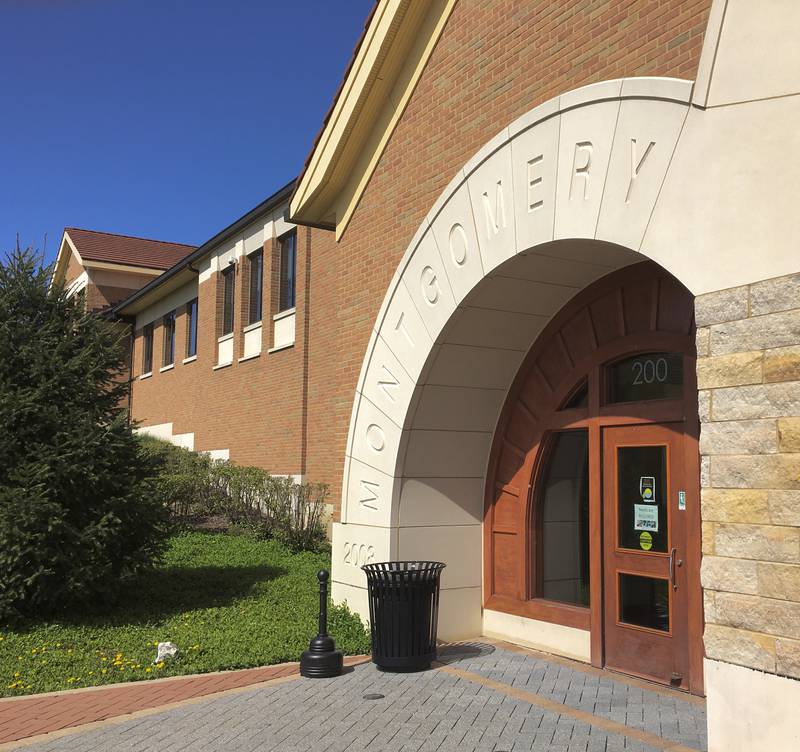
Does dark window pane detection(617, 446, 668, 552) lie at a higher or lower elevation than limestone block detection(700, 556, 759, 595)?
higher

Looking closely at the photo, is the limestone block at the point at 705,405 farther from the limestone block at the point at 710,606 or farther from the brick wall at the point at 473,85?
the brick wall at the point at 473,85

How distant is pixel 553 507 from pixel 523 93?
168 inches

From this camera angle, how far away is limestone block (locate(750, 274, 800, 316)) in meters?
5.02

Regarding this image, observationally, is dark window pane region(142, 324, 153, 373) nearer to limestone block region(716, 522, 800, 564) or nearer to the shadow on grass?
the shadow on grass

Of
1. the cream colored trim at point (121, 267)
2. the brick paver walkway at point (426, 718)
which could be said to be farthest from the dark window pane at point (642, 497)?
the cream colored trim at point (121, 267)

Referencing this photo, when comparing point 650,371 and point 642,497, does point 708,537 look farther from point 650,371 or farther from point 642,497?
point 650,371

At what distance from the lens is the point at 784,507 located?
16.4 ft

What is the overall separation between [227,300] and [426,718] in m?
18.3

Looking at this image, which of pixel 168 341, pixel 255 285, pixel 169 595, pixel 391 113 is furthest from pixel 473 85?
pixel 168 341

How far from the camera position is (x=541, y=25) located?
7711 millimetres

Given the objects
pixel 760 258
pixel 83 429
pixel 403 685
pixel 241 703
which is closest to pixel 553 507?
pixel 403 685

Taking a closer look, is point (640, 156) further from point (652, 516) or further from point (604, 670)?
point (604, 670)

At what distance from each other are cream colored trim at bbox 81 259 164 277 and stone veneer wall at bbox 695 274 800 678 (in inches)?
1283

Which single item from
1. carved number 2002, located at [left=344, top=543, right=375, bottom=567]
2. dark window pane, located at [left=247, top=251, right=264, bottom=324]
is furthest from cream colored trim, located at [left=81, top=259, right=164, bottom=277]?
carved number 2002, located at [left=344, top=543, right=375, bottom=567]
